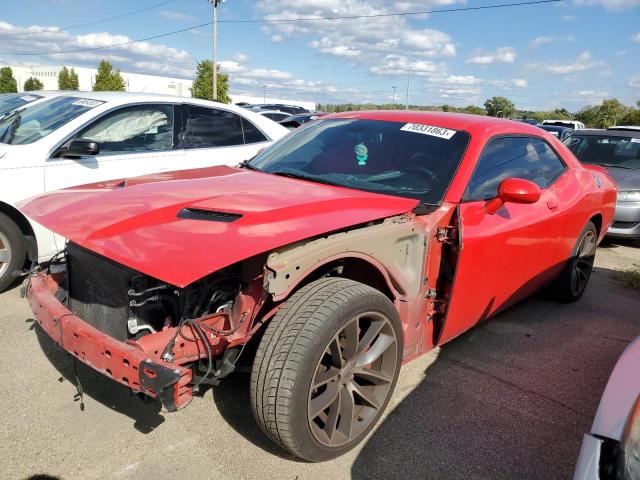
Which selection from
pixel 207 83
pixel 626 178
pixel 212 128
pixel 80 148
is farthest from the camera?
pixel 207 83

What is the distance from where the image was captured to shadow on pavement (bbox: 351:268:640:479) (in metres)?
2.35

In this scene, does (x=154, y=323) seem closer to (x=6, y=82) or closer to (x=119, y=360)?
(x=119, y=360)

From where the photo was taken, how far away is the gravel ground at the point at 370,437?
2.26m

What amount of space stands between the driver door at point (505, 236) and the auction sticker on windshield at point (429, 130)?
25 centimetres

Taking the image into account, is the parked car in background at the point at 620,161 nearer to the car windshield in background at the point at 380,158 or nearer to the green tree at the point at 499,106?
the car windshield in background at the point at 380,158

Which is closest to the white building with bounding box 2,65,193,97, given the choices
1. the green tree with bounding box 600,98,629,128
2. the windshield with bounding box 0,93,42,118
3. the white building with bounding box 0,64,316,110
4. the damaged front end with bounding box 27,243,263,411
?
the white building with bounding box 0,64,316,110

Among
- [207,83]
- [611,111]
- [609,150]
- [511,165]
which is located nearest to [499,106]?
[611,111]

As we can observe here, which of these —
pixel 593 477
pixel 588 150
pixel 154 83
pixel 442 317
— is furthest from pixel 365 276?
pixel 154 83

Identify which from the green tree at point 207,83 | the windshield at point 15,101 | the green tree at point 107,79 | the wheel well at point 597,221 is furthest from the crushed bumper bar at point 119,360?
the green tree at point 107,79

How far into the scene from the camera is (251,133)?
5.82 m

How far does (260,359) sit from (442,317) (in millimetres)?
1223

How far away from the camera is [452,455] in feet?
7.84

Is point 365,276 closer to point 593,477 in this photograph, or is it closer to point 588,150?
point 593,477

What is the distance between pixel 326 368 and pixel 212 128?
3.87 meters
